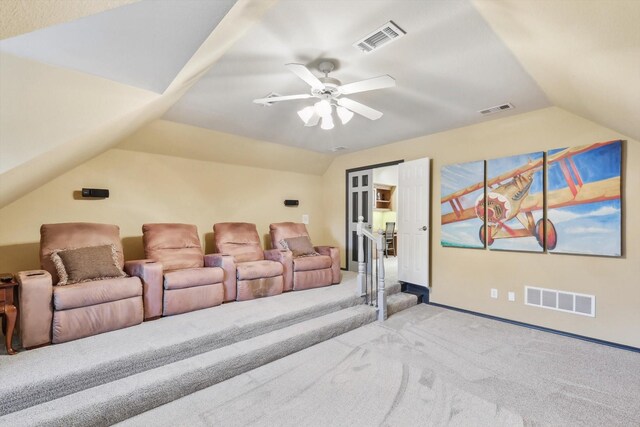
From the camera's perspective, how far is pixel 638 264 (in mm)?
2895

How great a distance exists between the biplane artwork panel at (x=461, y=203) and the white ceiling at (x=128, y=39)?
3478mm

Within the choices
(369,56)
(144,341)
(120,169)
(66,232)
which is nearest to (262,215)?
(120,169)

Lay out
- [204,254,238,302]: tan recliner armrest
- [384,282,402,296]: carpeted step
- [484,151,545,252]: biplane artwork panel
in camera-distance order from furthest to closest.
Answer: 1. [384,282,402,296]: carpeted step
2. [204,254,238,302]: tan recliner armrest
3. [484,151,545,252]: biplane artwork panel

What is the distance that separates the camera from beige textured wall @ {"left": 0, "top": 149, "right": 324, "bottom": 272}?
3.34m

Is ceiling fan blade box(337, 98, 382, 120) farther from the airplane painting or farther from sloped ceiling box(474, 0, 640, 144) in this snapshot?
the airplane painting

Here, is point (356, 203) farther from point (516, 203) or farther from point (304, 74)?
point (304, 74)

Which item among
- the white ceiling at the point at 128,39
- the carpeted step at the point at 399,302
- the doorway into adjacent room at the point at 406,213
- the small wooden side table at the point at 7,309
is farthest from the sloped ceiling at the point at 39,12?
the carpeted step at the point at 399,302

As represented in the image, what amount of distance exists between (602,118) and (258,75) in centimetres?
324

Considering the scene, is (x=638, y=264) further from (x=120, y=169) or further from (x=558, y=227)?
(x=120, y=169)

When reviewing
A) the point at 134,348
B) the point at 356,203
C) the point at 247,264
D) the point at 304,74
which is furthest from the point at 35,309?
the point at 356,203

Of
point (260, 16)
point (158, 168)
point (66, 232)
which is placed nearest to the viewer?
point (260, 16)

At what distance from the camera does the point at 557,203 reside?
3289 mm

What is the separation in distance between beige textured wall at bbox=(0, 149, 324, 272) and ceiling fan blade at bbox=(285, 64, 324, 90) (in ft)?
9.58

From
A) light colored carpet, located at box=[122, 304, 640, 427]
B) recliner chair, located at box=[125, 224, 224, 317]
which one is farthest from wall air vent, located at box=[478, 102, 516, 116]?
recliner chair, located at box=[125, 224, 224, 317]
